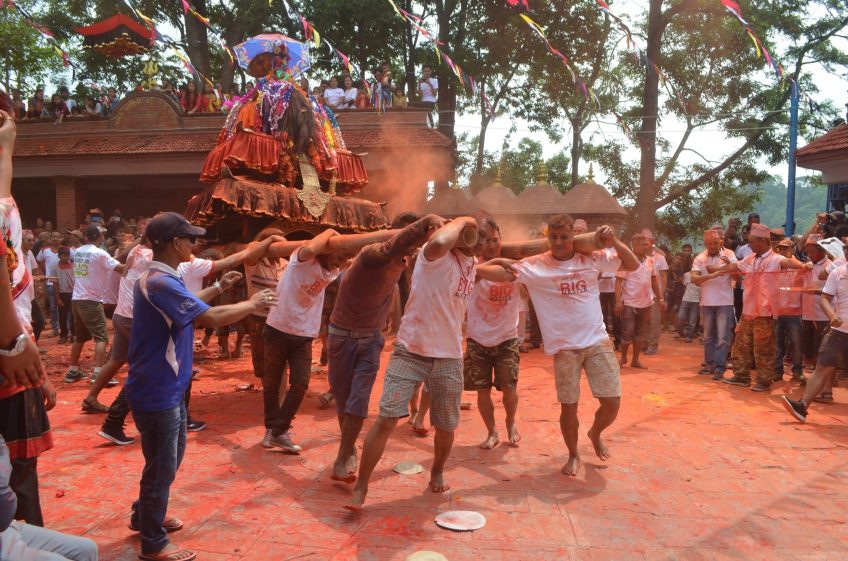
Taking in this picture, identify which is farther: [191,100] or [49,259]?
[191,100]

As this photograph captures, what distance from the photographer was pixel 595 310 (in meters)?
4.89

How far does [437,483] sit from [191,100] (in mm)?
18618

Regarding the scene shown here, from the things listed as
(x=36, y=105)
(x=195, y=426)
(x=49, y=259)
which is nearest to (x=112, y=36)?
(x=36, y=105)

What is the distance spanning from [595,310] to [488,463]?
4.87ft

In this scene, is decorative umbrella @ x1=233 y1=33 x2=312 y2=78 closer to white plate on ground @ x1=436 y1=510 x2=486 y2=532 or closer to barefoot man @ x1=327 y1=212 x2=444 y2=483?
barefoot man @ x1=327 y1=212 x2=444 y2=483

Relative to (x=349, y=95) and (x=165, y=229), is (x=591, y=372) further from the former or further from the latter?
(x=349, y=95)

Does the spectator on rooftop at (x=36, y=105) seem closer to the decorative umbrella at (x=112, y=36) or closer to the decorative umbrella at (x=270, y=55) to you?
the decorative umbrella at (x=112, y=36)

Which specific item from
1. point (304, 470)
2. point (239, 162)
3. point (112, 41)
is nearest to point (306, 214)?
point (239, 162)

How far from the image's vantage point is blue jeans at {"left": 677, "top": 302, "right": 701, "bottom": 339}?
11852mm

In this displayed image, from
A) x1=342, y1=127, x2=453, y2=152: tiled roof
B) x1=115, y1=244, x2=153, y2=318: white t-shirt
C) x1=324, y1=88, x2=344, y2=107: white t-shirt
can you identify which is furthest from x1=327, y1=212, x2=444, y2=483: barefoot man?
x1=324, y1=88, x2=344, y2=107: white t-shirt

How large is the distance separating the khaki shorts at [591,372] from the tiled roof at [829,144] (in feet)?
34.6

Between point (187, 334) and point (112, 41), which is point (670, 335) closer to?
point (187, 334)

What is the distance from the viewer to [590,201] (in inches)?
565

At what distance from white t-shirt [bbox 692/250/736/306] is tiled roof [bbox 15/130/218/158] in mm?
14391
